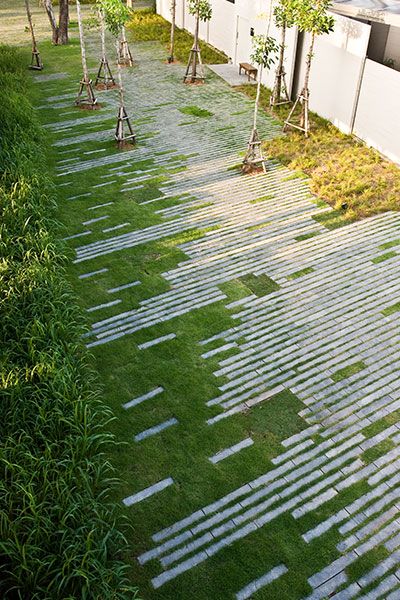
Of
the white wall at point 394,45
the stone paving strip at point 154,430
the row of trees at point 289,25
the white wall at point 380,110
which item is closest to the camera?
the stone paving strip at point 154,430

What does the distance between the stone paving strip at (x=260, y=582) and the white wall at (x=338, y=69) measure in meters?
11.7

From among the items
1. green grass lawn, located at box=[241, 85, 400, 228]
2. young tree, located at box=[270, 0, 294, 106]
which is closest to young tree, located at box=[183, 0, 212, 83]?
young tree, located at box=[270, 0, 294, 106]

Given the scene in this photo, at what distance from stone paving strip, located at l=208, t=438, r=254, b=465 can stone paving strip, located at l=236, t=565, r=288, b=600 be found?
129cm

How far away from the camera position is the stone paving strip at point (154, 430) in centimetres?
625

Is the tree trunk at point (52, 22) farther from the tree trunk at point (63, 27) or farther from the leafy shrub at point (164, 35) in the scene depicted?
the leafy shrub at point (164, 35)

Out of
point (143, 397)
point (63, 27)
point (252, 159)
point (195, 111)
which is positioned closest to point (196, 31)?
point (195, 111)

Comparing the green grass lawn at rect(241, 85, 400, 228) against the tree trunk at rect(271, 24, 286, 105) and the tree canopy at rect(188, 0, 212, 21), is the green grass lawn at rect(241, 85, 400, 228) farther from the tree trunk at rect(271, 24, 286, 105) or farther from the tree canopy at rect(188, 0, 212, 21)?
the tree canopy at rect(188, 0, 212, 21)

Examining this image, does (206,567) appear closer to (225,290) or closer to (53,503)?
(53,503)

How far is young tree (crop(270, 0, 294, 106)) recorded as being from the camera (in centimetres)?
1325

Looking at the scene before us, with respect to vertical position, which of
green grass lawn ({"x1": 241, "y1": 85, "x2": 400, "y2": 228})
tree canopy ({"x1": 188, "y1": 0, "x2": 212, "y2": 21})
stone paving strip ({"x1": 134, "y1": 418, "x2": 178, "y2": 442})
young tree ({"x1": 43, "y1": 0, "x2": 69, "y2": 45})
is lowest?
stone paving strip ({"x1": 134, "y1": 418, "x2": 178, "y2": 442})

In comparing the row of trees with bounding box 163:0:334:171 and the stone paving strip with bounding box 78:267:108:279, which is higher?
the row of trees with bounding box 163:0:334:171

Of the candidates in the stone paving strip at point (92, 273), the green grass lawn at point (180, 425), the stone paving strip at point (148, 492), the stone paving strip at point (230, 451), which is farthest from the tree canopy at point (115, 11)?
the stone paving strip at point (148, 492)

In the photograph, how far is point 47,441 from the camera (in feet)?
17.9

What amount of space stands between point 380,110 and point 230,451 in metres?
9.85
